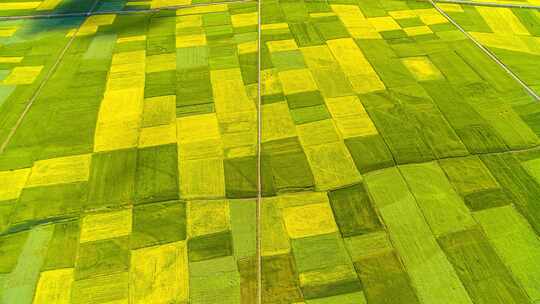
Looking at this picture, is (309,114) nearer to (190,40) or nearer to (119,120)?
(119,120)

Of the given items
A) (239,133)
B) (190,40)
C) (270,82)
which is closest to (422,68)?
(270,82)

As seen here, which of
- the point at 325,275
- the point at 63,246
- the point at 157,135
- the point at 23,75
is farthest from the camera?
the point at 23,75

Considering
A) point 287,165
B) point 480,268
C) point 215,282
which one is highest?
point 287,165

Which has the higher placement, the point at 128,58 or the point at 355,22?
the point at 355,22

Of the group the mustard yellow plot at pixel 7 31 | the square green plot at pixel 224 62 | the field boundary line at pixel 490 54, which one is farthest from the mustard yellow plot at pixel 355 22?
the mustard yellow plot at pixel 7 31

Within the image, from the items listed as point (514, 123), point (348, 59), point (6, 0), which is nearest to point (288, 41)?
point (348, 59)

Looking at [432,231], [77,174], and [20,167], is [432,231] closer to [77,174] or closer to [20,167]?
[77,174]
